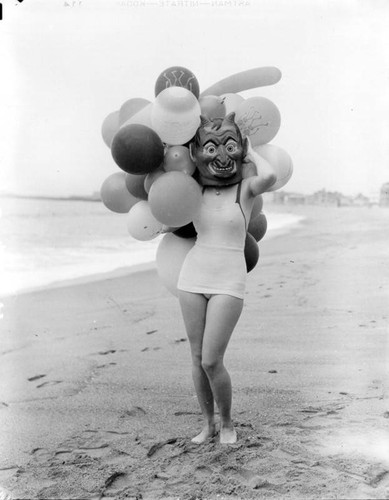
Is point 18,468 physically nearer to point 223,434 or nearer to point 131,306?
point 223,434

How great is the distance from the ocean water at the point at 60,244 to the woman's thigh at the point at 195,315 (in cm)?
345

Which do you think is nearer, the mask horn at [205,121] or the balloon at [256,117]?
the mask horn at [205,121]

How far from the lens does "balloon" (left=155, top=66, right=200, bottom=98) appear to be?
2.89 meters

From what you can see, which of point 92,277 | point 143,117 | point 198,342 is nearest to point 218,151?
point 143,117

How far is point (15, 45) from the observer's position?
11.3ft

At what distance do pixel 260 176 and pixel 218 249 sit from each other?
1.26 ft

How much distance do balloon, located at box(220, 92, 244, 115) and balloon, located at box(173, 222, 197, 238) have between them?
616 mm

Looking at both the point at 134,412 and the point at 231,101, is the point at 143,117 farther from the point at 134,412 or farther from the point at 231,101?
the point at 134,412

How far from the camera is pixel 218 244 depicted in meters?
2.82

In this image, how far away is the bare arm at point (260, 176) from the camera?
276cm

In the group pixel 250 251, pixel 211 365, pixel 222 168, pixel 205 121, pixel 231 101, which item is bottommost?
pixel 211 365

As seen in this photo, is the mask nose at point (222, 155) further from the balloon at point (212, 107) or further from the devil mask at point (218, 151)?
the balloon at point (212, 107)

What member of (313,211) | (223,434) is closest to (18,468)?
(223,434)

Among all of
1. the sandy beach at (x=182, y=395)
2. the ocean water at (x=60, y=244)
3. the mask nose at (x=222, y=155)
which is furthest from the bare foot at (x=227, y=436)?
the ocean water at (x=60, y=244)
